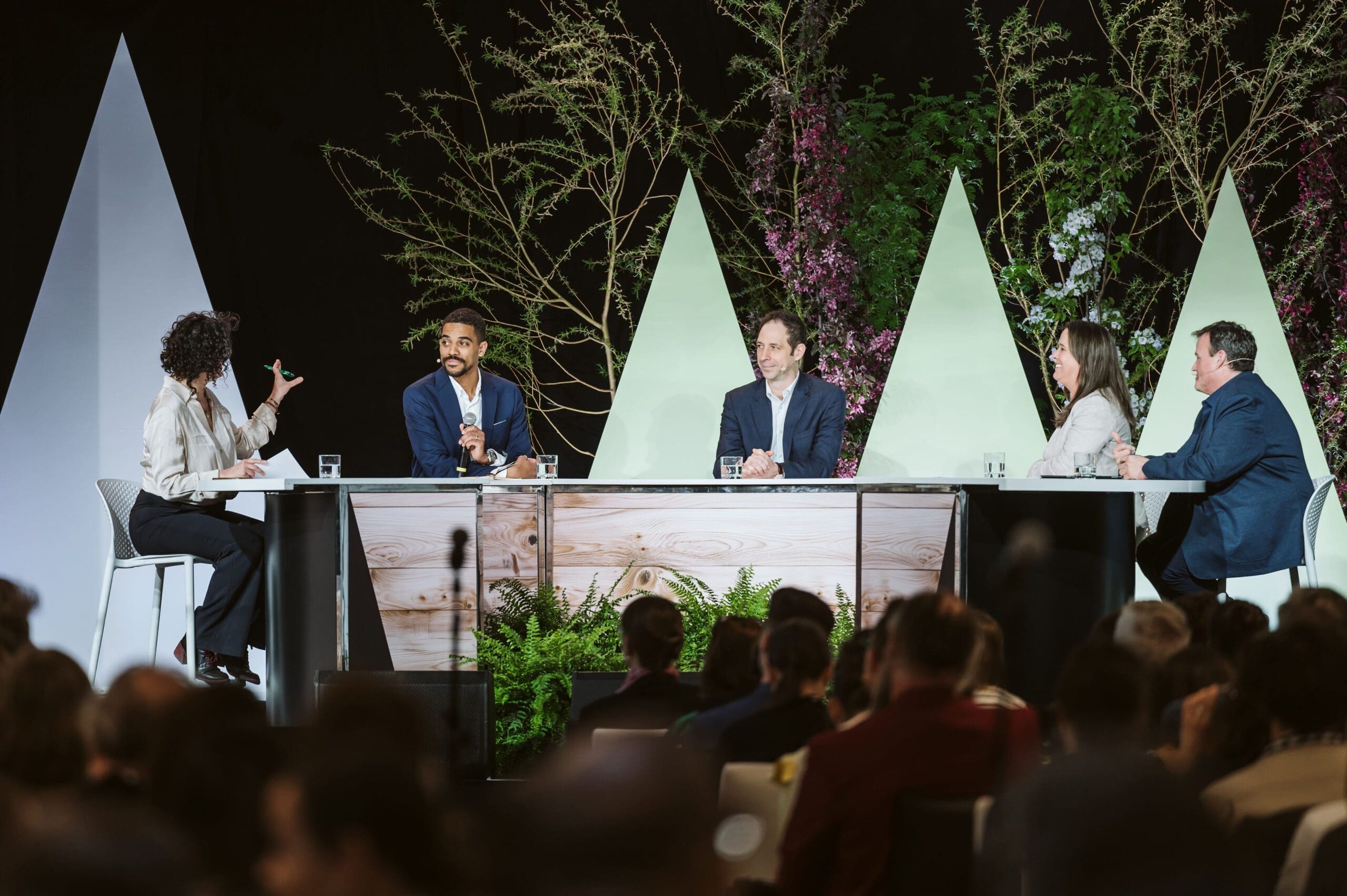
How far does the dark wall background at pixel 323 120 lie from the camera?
6.62 metres

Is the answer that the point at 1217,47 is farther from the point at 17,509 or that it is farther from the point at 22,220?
the point at 17,509

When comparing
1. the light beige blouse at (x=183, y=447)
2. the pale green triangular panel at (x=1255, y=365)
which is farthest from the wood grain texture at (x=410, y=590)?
the pale green triangular panel at (x=1255, y=365)

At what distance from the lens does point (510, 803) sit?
1018mm

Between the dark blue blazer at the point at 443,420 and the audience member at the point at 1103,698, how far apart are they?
3.39m

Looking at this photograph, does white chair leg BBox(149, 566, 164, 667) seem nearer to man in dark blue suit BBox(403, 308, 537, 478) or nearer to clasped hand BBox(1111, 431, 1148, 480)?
man in dark blue suit BBox(403, 308, 537, 478)

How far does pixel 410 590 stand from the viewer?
4270 millimetres

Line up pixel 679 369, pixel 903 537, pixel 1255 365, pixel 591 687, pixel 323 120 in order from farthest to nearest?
pixel 323 120 → pixel 679 369 → pixel 1255 365 → pixel 903 537 → pixel 591 687

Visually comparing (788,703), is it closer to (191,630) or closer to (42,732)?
(42,732)

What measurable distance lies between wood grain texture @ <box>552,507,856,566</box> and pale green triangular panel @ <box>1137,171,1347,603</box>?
2.46 metres

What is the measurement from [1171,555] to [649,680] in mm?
2615

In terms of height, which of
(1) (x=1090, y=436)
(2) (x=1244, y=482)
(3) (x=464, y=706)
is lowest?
(3) (x=464, y=706)

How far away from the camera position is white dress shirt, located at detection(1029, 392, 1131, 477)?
188 inches

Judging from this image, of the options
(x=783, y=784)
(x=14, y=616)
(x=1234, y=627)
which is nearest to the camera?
(x=783, y=784)

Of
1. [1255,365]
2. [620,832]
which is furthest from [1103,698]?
[1255,365]
